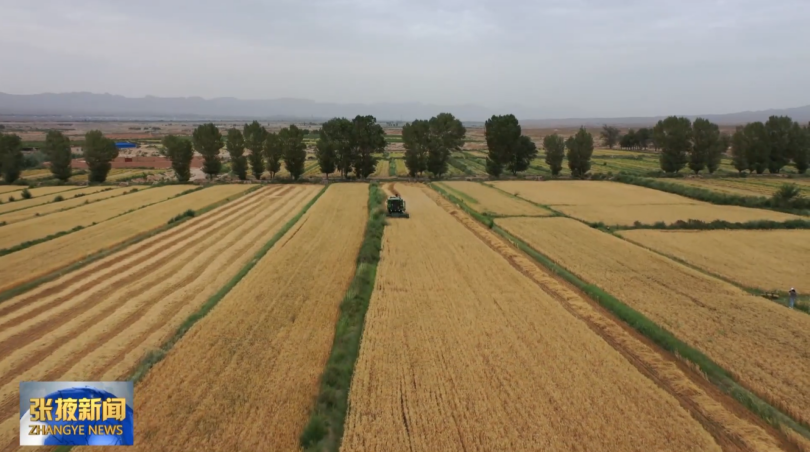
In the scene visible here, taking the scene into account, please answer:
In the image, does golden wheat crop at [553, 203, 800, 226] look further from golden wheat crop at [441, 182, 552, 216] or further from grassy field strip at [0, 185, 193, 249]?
grassy field strip at [0, 185, 193, 249]

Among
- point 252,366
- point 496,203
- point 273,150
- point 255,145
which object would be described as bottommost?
point 252,366

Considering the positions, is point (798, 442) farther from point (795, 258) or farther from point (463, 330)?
point (795, 258)

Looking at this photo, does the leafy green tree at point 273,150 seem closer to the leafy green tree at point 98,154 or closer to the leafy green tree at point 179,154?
the leafy green tree at point 179,154

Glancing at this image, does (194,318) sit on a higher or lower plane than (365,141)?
lower

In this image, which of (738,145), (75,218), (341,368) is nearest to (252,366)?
(341,368)

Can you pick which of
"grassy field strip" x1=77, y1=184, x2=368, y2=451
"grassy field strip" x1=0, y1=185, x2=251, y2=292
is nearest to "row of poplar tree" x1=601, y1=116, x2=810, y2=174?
"grassy field strip" x1=0, y1=185, x2=251, y2=292

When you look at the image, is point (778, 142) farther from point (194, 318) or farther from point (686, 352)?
point (194, 318)
